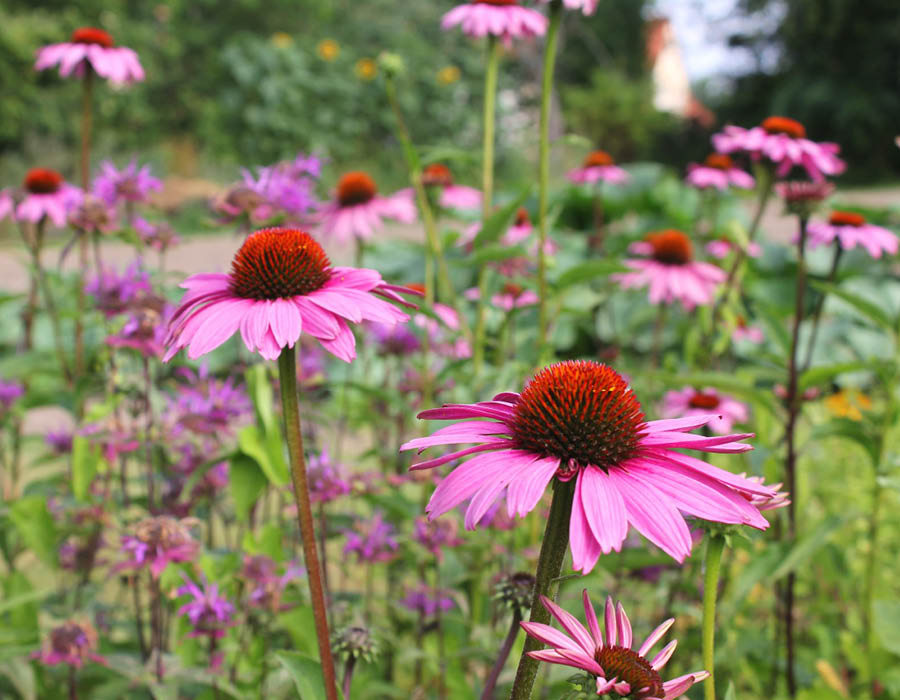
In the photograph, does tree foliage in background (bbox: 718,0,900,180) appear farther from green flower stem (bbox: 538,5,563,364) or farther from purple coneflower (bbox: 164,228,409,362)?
purple coneflower (bbox: 164,228,409,362)

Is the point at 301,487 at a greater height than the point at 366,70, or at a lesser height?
lesser

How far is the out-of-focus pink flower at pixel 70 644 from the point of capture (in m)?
1.05

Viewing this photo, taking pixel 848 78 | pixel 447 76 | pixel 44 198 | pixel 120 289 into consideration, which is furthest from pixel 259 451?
pixel 848 78

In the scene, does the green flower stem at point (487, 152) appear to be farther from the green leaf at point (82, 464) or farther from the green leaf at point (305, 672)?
the green leaf at point (305, 672)

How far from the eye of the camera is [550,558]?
544 mm

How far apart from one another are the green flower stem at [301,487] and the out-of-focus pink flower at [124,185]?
36.3 inches

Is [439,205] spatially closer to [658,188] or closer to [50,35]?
[658,188]

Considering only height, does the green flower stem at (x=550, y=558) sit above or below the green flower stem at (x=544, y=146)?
below

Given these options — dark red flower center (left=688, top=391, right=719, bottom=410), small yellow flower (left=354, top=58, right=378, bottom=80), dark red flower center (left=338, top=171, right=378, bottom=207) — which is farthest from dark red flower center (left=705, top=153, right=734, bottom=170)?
small yellow flower (left=354, top=58, right=378, bottom=80)

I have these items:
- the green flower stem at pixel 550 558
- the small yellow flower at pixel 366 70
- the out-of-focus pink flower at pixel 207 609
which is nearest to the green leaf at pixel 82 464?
the out-of-focus pink flower at pixel 207 609

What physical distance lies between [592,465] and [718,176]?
2231 millimetres

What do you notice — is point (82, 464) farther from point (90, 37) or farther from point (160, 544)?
point (90, 37)

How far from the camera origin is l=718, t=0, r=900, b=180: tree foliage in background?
11.8m

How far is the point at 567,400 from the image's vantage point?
0.59 m
